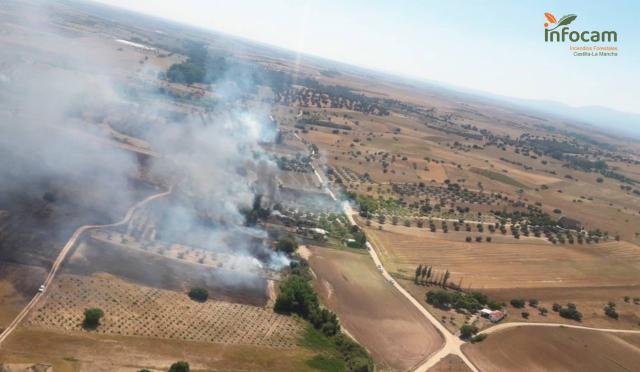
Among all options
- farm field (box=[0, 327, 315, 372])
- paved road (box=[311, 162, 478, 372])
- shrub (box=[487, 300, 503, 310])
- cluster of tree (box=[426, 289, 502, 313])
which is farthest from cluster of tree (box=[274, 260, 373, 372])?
shrub (box=[487, 300, 503, 310])

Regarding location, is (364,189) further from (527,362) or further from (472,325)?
(527,362)

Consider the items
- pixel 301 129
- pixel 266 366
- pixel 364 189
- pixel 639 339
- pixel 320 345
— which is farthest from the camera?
pixel 301 129

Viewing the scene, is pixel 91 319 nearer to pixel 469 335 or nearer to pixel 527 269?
pixel 469 335

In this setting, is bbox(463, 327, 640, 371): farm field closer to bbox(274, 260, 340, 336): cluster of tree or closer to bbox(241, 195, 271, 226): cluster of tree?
bbox(274, 260, 340, 336): cluster of tree


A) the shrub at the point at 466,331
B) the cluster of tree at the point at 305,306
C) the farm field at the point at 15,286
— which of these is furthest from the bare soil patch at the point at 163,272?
the shrub at the point at 466,331

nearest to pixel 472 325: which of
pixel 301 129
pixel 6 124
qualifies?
pixel 6 124

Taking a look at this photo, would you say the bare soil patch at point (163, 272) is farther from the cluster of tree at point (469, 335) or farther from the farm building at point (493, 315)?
the farm building at point (493, 315)
